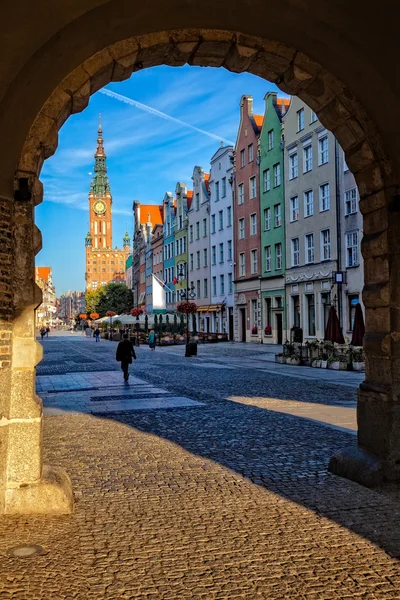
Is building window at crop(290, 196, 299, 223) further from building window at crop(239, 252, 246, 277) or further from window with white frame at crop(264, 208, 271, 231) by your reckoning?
building window at crop(239, 252, 246, 277)

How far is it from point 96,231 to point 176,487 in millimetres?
183884

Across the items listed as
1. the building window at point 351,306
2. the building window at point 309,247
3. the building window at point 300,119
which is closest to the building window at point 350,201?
the building window at point 309,247

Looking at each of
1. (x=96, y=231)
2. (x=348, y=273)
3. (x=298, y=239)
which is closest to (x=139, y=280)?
(x=298, y=239)

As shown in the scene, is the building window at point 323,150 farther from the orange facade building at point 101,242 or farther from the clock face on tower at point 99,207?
the clock face on tower at point 99,207

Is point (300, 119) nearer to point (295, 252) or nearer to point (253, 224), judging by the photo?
point (295, 252)

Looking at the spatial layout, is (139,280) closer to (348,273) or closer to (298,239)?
(298,239)

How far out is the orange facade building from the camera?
18525 centimetres

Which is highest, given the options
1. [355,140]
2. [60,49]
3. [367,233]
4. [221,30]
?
[221,30]

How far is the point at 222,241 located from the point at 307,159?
657 inches

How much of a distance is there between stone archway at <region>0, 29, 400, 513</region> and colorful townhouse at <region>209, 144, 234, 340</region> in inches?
1777

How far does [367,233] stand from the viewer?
23.1ft

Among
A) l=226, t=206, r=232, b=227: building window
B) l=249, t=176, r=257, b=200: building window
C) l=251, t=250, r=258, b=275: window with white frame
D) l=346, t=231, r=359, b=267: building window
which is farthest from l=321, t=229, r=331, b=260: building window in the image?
l=226, t=206, r=232, b=227: building window

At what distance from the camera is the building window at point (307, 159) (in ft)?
128

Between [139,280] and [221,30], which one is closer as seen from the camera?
[221,30]
